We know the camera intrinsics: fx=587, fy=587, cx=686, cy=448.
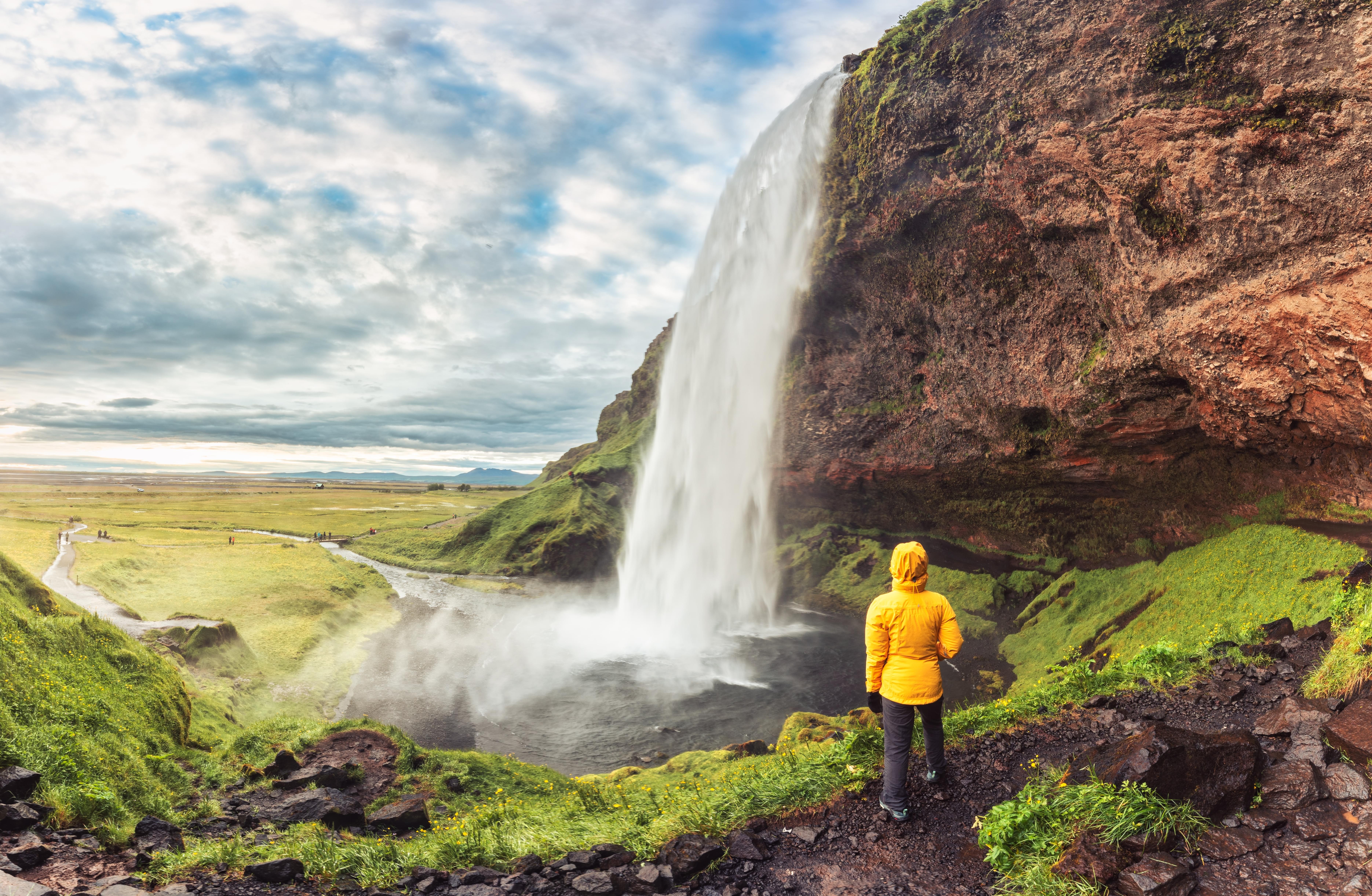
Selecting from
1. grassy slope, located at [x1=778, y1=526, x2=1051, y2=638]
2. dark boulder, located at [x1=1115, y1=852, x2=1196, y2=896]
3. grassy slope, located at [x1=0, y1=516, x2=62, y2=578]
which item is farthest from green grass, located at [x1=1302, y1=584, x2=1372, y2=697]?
grassy slope, located at [x1=0, y1=516, x2=62, y2=578]

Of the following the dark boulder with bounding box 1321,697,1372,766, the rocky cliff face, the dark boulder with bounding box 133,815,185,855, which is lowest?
the dark boulder with bounding box 133,815,185,855

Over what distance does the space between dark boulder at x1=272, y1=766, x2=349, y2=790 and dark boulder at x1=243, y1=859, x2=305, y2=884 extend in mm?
4032

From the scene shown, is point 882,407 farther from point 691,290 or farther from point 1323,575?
point 1323,575

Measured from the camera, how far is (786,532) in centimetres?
3569

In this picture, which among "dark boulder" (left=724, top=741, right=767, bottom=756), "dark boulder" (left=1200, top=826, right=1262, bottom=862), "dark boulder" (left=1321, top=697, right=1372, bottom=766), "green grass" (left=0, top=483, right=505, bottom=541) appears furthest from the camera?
"green grass" (left=0, top=483, right=505, bottom=541)

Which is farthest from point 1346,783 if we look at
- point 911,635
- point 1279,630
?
point 1279,630

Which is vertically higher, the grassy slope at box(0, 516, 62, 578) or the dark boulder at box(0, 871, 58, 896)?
the dark boulder at box(0, 871, 58, 896)

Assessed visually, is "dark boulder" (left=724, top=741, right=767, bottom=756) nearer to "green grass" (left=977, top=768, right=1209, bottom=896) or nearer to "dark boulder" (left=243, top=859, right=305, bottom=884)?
"green grass" (left=977, top=768, right=1209, bottom=896)

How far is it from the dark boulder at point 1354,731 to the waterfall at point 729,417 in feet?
70.5

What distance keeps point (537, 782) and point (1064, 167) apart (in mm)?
19886

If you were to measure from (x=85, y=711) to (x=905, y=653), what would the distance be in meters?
11.0

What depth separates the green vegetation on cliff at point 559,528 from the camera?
4109 cm

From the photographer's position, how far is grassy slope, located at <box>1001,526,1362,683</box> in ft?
40.1

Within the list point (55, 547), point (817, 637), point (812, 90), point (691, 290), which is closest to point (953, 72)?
point (812, 90)
